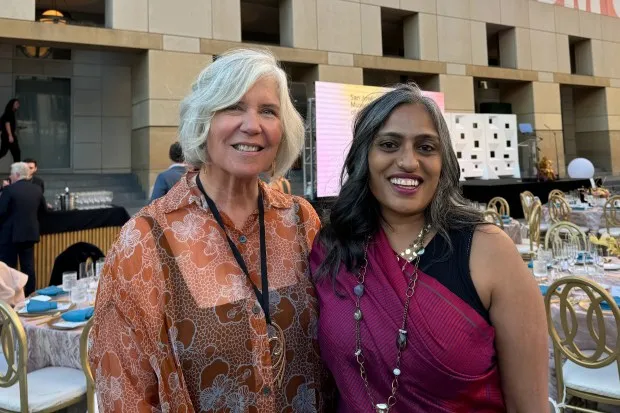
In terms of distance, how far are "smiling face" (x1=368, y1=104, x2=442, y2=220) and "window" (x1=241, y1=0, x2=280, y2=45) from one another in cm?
1341

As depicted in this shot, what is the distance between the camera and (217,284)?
1.22 m

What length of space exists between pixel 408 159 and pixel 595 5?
2001 centimetres

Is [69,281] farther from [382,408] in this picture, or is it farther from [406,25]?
[406,25]

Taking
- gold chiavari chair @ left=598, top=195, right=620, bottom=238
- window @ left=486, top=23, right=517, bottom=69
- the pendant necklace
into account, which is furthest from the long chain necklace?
window @ left=486, top=23, right=517, bottom=69

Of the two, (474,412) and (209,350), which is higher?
(209,350)

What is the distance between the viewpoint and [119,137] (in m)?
12.6

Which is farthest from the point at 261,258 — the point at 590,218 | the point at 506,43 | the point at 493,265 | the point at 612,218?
the point at 506,43

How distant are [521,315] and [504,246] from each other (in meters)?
0.17

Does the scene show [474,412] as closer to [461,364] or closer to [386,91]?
[461,364]

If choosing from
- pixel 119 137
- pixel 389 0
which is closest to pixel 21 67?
pixel 119 137

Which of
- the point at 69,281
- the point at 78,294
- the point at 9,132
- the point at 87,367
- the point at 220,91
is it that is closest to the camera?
the point at 220,91

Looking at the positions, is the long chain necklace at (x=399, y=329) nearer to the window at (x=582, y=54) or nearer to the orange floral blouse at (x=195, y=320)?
the orange floral blouse at (x=195, y=320)

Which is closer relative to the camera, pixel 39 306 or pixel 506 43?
pixel 39 306

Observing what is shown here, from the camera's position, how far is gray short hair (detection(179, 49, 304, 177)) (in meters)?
1.21
